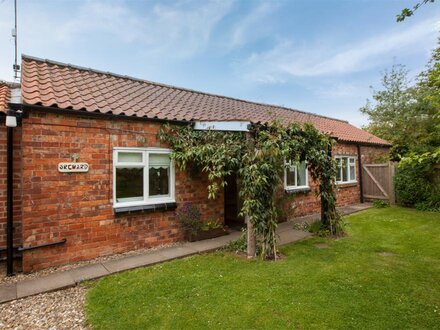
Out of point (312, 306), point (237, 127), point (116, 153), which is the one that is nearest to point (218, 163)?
point (237, 127)

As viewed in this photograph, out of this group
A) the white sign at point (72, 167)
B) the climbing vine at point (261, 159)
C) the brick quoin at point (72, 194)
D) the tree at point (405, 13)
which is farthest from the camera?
the climbing vine at point (261, 159)

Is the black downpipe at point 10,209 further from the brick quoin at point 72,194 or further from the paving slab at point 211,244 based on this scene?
the paving slab at point 211,244

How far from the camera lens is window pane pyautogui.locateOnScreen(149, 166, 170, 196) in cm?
649

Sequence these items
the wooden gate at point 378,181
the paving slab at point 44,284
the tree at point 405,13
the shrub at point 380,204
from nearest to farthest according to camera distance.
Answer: the tree at point 405,13, the paving slab at point 44,284, the shrub at point 380,204, the wooden gate at point 378,181

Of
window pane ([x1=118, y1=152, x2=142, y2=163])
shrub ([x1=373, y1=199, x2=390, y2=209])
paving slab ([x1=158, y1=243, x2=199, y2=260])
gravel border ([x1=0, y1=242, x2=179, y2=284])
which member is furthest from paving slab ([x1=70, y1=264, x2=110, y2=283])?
shrub ([x1=373, y1=199, x2=390, y2=209])

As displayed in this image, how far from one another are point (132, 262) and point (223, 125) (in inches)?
142

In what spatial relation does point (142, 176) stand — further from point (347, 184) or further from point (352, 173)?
point (352, 173)

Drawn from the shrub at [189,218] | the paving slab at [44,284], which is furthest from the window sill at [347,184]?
the paving slab at [44,284]

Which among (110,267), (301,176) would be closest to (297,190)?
(301,176)

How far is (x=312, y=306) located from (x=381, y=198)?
11.3 m

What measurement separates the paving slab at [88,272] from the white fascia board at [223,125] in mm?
3844

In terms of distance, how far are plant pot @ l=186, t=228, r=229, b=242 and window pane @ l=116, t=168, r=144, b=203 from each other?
1.65 m

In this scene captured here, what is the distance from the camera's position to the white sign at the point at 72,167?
519 centimetres

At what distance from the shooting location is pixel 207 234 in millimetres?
6969
